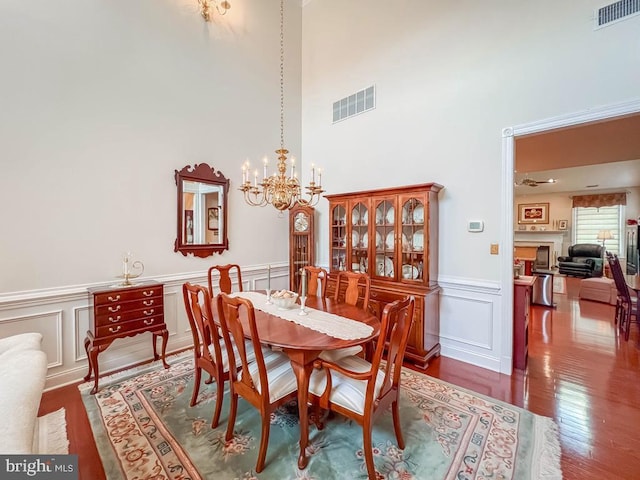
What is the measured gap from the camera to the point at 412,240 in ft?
10.8

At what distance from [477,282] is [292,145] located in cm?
331

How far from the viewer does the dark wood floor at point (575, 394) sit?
180 cm

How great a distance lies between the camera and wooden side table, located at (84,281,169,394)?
2559 millimetres

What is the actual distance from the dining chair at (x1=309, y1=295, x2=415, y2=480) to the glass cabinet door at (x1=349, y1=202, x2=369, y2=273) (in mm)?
1923

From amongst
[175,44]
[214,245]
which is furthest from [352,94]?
[214,245]

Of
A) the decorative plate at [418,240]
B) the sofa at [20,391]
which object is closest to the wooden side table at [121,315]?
the sofa at [20,391]

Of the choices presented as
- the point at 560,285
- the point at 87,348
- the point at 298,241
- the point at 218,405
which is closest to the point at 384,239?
the point at 298,241

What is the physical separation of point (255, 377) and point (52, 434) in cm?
153

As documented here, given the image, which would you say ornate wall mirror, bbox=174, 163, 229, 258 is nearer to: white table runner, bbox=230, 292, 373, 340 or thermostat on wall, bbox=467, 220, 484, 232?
white table runner, bbox=230, 292, 373, 340

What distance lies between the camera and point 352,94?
4.14 metres

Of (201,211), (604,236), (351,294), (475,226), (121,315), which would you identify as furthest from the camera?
(604,236)

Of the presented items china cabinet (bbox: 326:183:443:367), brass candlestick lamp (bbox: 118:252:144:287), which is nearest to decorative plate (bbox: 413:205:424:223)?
china cabinet (bbox: 326:183:443:367)

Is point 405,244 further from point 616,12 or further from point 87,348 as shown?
point 87,348

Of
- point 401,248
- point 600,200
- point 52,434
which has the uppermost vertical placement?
point 600,200
